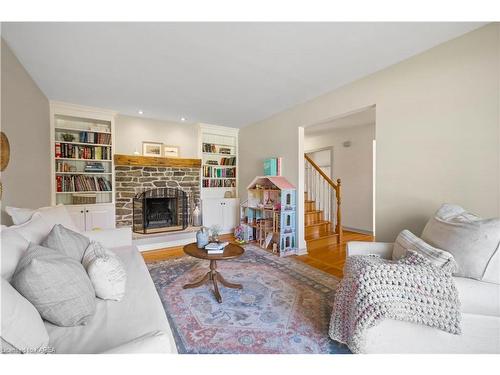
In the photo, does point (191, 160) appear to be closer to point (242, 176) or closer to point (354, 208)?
point (242, 176)

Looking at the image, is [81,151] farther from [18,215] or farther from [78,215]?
[18,215]

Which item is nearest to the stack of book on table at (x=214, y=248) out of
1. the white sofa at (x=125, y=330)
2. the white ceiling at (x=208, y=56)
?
the white sofa at (x=125, y=330)

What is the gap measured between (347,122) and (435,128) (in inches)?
109

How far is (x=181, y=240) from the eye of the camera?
165 inches

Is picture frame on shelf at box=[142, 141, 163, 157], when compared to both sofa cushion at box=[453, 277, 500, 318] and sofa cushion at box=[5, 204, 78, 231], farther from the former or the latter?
sofa cushion at box=[453, 277, 500, 318]

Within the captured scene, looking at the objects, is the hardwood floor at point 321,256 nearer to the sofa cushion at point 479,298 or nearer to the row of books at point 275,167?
the row of books at point 275,167

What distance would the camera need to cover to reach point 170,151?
4.48 meters

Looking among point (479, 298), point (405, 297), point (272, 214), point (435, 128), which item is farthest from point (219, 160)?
point (479, 298)

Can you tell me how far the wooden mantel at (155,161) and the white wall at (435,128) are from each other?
2894 millimetres

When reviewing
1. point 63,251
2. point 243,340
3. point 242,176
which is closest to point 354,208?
point 242,176

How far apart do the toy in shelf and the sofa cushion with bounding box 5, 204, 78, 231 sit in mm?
2589

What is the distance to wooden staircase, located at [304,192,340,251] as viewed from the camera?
13.0 feet

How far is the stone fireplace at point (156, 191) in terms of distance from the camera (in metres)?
4.04
